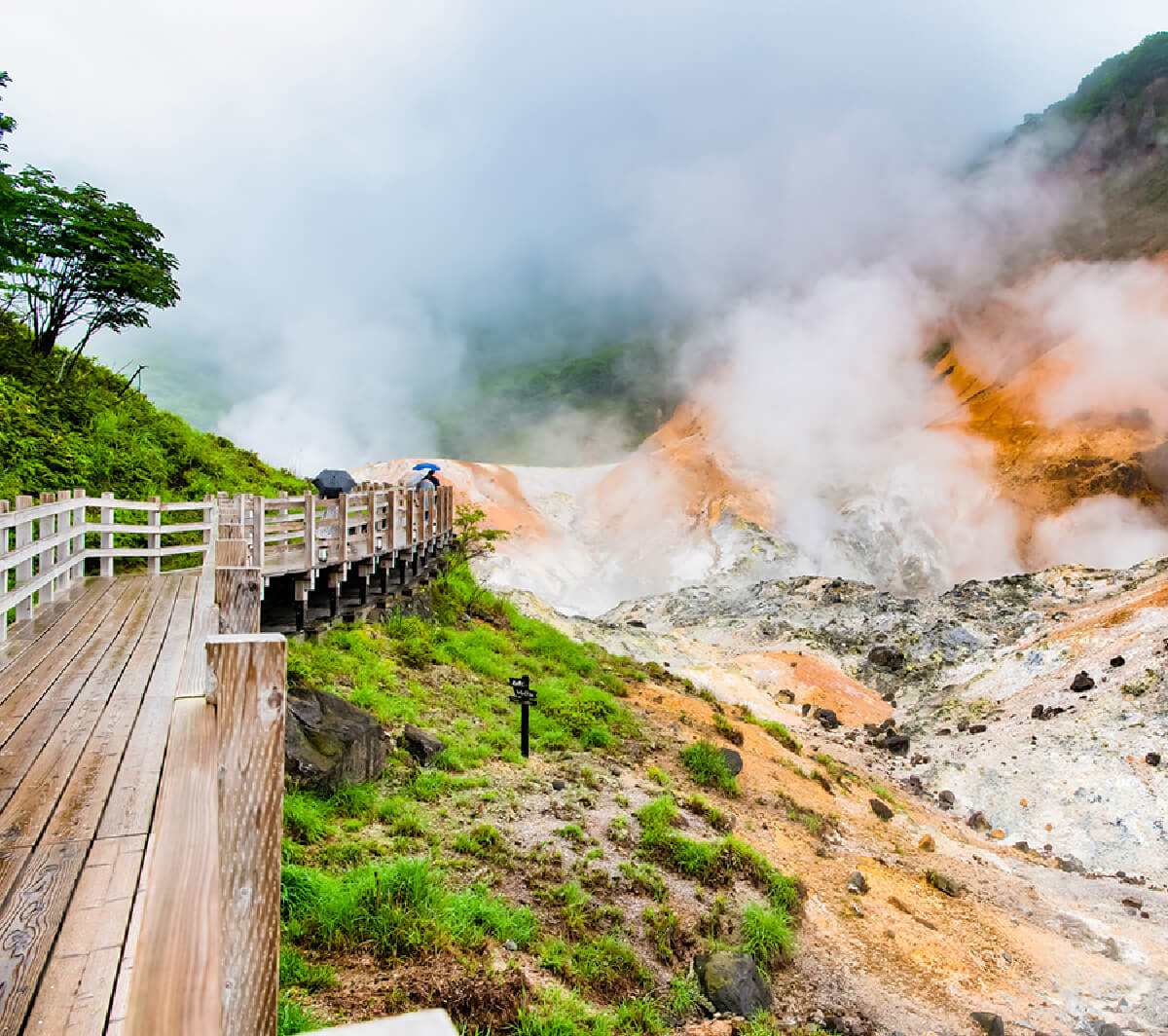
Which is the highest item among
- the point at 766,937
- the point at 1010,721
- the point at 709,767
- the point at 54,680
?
the point at 54,680

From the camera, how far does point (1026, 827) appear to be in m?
14.1

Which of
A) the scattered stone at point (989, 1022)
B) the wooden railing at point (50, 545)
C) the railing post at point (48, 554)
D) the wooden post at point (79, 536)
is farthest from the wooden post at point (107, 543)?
the scattered stone at point (989, 1022)

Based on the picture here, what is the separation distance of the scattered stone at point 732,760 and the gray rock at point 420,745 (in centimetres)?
562

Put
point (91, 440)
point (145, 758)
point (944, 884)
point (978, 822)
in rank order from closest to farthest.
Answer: point (145, 758)
point (944, 884)
point (978, 822)
point (91, 440)

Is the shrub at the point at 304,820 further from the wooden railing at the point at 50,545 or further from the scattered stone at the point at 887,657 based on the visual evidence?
the scattered stone at the point at 887,657

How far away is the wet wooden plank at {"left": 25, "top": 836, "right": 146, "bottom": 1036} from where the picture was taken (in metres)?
1.80

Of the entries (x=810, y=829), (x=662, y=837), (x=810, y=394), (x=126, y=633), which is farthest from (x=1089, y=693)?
(x=810, y=394)

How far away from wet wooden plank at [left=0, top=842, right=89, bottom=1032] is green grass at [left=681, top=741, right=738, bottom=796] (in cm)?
1023

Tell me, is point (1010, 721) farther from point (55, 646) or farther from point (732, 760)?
point (55, 646)

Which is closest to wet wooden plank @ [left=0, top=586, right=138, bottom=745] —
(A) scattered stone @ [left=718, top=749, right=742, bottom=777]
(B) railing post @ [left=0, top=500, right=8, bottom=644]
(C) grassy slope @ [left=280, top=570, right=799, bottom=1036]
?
(B) railing post @ [left=0, top=500, right=8, bottom=644]

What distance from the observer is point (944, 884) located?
10477 millimetres

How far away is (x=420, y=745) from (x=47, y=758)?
5858 millimetres

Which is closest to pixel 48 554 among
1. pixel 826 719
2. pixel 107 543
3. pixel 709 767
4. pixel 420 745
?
pixel 107 543

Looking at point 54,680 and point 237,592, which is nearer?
point 237,592
